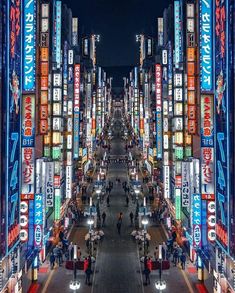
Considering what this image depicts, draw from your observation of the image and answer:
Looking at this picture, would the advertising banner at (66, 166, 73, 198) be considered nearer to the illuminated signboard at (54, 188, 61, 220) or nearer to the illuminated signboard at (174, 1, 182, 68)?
the illuminated signboard at (54, 188, 61, 220)

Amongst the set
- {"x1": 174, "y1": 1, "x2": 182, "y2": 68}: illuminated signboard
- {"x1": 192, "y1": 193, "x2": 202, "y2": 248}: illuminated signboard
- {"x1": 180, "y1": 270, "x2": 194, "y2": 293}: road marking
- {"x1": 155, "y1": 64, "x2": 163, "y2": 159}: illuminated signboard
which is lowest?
{"x1": 180, "y1": 270, "x2": 194, "y2": 293}: road marking

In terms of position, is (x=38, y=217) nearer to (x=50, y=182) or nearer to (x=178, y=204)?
(x=50, y=182)

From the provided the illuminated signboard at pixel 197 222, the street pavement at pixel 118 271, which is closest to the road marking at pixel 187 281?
the street pavement at pixel 118 271

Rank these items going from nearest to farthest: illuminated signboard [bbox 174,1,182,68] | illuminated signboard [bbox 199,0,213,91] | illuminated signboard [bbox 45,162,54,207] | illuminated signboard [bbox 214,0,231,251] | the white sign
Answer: illuminated signboard [bbox 214,0,231,251] → illuminated signboard [bbox 199,0,213,91] → illuminated signboard [bbox 45,162,54,207] → illuminated signboard [bbox 174,1,182,68] → the white sign

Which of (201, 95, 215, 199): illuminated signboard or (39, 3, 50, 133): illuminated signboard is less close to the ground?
(39, 3, 50, 133): illuminated signboard

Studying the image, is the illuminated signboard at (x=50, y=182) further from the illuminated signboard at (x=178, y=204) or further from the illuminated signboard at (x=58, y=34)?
the illuminated signboard at (x=58, y=34)

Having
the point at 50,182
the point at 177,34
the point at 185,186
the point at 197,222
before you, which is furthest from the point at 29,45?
the point at 177,34

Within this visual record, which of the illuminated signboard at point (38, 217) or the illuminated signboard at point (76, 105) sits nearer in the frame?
the illuminated signboard at point (38, 217)

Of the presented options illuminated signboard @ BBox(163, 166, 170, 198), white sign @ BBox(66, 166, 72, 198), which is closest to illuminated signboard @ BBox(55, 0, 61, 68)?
white sign @ BBox(66, 166, 72, 198)
